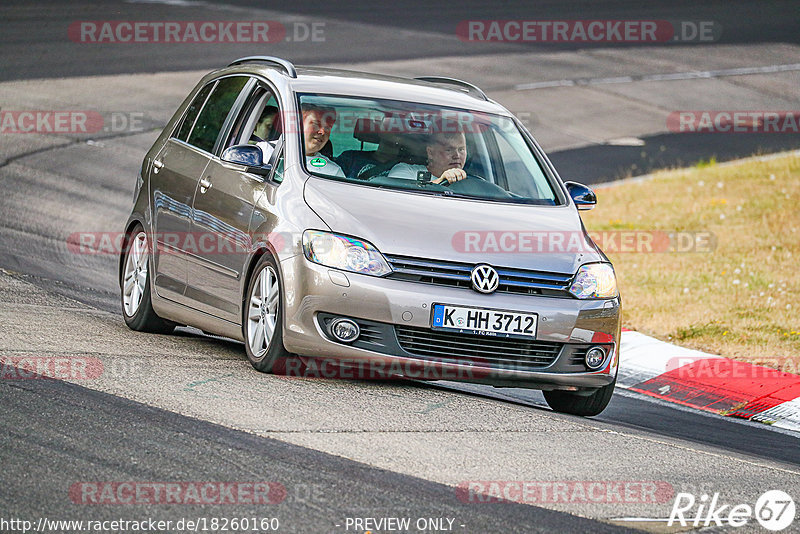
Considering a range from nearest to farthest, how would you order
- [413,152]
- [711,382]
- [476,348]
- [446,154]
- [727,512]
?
[727,512]
[476,348]
[413,152]
[446,154]
[711,382]

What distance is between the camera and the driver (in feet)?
26.6

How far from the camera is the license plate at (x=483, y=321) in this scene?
717 cm

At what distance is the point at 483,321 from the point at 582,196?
1703mm

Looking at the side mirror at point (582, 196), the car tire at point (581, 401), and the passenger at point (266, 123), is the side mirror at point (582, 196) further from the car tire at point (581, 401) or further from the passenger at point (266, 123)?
the passenger at point (266, 123)

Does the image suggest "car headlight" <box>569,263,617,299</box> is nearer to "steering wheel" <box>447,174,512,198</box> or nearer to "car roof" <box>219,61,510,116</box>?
"steering wheel" <box>447,174,512,198</box>

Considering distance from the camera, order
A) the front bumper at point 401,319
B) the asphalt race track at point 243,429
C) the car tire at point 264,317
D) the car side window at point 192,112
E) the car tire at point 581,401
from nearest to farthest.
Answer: the asphalt race track at point 243,429, the front bumper at point 401,319, the car tire at point 264,317, the car tire at point 581,401, the car side window at point 192,112

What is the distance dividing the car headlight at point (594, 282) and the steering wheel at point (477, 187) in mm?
867

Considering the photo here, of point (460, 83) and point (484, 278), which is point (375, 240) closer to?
point (484, 278)

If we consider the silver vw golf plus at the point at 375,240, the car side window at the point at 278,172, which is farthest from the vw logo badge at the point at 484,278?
the car side window at the point at 278,172

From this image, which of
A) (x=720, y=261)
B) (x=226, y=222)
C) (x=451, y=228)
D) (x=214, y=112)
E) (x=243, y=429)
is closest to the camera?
(x=243, y=429)

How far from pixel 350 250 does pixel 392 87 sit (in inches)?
75.8

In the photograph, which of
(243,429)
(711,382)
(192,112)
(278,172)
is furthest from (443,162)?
(711,382)

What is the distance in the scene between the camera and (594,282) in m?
7.63

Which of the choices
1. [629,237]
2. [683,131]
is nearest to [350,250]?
[629,237]
